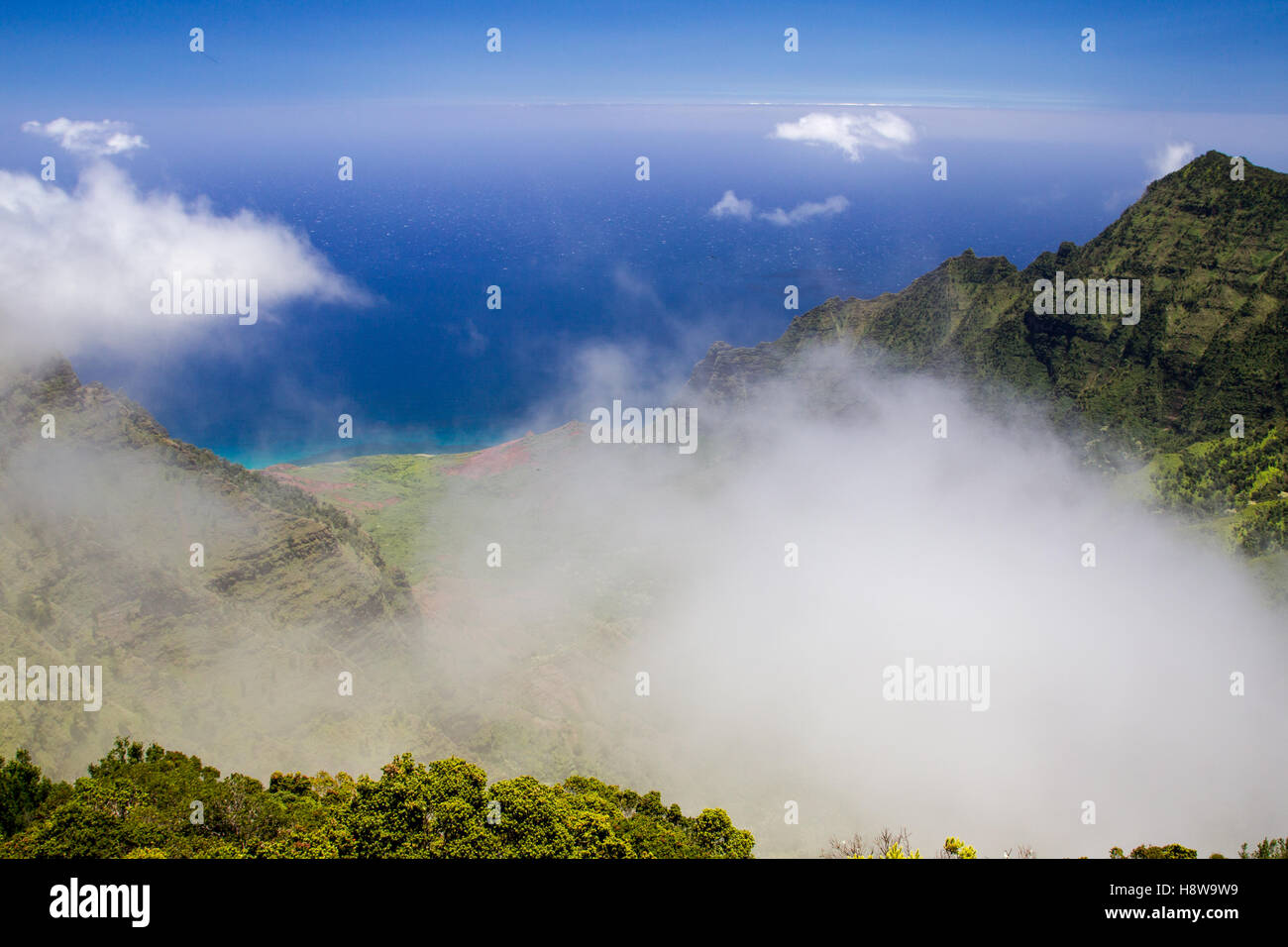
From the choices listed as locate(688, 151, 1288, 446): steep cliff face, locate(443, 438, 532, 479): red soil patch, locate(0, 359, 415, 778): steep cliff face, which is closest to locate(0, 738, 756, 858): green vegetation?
locate(0, 359, 415, 778): steep cliff face

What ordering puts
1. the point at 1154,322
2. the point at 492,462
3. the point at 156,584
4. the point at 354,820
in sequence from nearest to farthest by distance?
the point at 354,820
the point at 156,584
the point at 1154,322
the point at 492,462

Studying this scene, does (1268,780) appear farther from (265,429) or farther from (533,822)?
(265,429)

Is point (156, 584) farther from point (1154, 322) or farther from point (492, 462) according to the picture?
point (1154, 322)

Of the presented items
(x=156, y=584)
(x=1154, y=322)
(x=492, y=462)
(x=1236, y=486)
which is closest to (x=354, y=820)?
(x=156, y=584)

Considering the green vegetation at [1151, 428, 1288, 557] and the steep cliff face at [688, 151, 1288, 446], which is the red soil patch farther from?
the green vegetation at [1151, 428, 1288, 557]

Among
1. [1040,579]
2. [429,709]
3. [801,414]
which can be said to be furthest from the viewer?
[801,414]
